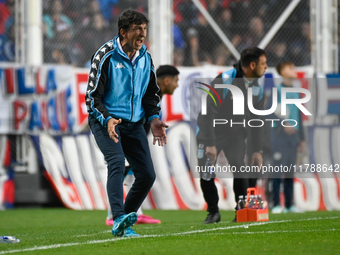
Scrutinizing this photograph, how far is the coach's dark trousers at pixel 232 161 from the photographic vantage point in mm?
9016

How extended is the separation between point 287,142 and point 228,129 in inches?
149

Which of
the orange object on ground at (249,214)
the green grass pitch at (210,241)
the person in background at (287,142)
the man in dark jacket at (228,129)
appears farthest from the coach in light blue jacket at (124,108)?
the person in background at (287,142)

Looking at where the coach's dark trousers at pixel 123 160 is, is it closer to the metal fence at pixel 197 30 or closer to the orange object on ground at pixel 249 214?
the orange object on ground at pixel 249 214

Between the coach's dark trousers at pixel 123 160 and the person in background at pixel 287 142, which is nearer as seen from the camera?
the coach's dark trousers at pixel 123 160

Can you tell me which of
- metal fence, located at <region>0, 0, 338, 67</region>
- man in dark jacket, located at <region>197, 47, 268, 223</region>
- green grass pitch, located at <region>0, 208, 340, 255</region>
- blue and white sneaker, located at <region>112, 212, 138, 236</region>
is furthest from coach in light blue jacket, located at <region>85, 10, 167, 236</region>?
metal fence, located at <region>0, 0, 338, 67</region>

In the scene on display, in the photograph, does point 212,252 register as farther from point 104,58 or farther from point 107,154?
point 104,58

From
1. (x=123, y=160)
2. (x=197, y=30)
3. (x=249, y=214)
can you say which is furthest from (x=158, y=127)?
(x=197, y=30)

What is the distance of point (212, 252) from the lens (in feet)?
19.4

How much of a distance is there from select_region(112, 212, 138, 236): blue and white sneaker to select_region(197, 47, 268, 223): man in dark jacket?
212cm

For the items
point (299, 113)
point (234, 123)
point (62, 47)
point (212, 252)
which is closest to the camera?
point (212, 252)

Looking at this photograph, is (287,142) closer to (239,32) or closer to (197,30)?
(239,32)

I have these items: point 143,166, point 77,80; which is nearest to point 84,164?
point 77,80

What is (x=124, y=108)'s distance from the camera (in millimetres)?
7316

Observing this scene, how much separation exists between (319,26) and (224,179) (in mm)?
3273
